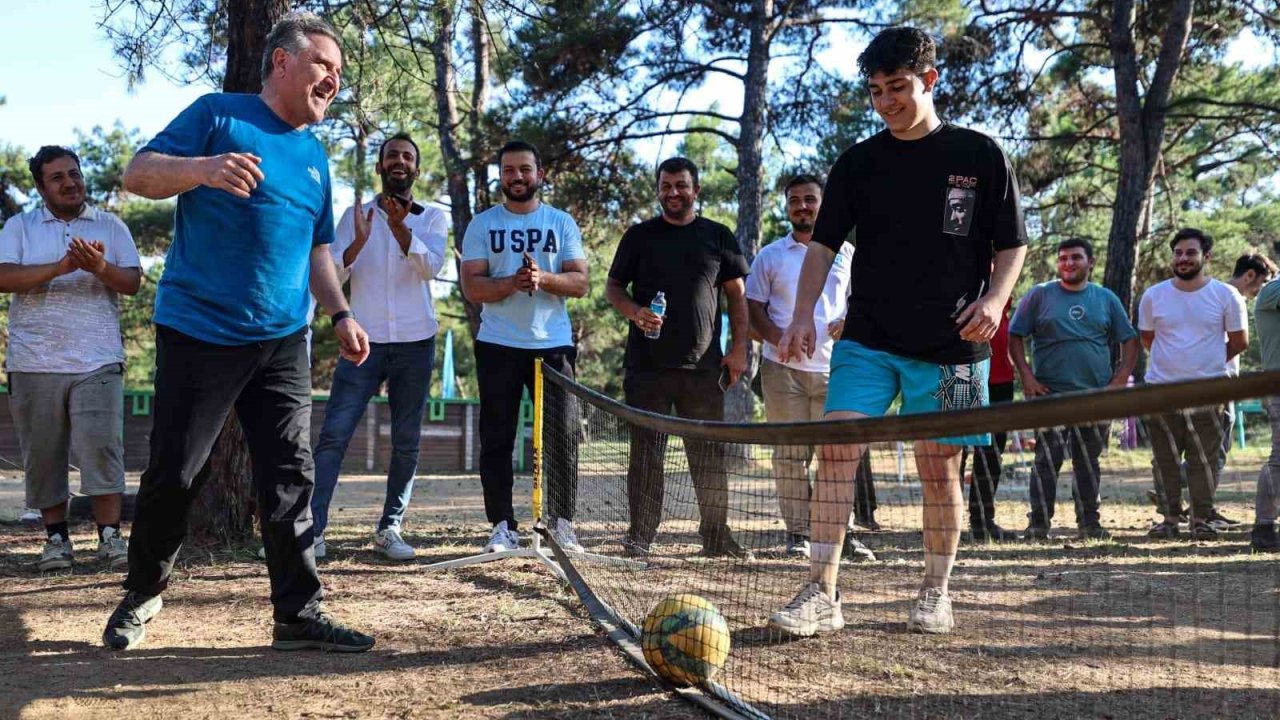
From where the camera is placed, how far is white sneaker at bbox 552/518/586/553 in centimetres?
552

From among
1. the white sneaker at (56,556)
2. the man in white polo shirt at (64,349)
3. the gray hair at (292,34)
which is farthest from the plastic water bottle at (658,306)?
the white sneaker at (56,556)

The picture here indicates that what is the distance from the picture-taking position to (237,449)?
255 inches

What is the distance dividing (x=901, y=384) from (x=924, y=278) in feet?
1.29

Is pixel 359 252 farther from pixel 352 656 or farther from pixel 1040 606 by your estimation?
pixel 1040 606

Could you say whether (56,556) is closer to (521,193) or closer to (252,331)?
(252,331)

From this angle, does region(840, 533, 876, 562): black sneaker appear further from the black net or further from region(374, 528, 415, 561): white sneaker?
region(374, 528, 415, 561): white sneaker

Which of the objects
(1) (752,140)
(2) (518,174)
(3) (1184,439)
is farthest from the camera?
(1) (752,140)

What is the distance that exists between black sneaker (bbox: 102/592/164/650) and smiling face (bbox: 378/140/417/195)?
2.85m

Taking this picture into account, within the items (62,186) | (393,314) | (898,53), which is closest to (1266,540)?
(898,53)

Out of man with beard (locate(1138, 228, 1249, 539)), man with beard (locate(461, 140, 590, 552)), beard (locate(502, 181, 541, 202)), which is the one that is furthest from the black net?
man with beard (locate(1138, 228, 1249, 539))

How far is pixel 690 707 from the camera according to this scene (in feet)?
10.8

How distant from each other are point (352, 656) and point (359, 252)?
291 cm

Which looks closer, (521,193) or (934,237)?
(934,237)

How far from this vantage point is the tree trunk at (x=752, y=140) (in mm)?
16359
